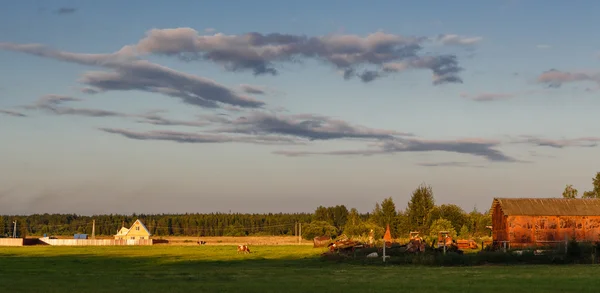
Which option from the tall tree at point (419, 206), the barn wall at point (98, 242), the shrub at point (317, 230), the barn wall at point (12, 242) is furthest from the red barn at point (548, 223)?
the barn wall at point (12, 242)

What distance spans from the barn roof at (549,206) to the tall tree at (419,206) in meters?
27.2

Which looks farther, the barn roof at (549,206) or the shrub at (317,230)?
the shrub at (317,230)

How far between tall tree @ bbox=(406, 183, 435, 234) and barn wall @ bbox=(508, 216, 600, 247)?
28.6 m

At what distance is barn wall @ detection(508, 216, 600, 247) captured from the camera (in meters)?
77.9

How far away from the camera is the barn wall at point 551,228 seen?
7788cm

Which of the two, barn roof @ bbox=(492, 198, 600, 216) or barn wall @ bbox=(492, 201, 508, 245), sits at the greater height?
barn roof @ bbox=(492, 198, 600, 216)

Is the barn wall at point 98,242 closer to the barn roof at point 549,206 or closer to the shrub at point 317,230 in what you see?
the shrub at point 317,230

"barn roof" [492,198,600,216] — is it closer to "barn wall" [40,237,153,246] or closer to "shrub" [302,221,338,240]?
"shrub" [302,221,338,240]

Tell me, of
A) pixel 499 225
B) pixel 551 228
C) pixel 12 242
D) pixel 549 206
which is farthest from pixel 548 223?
pixel 12 242

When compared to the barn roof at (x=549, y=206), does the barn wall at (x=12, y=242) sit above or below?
below

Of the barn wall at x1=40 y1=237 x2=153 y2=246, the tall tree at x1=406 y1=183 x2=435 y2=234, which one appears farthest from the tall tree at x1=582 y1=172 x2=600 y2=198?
the barn wall at x1=40 y1=237 x2=153 y2=246

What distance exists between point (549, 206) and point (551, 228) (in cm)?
238

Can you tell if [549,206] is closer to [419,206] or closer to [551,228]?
[551,228]

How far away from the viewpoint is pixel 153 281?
3078cm
